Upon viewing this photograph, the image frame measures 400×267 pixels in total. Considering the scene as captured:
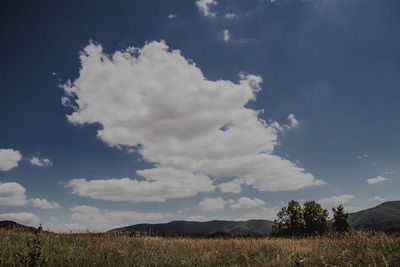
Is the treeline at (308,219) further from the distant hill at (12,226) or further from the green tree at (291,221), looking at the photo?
the distant hill at (12,226)

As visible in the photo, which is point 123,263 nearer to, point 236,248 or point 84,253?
point 84,253

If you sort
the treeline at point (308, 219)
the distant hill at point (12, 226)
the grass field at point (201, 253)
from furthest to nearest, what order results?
the treeline at point (308, 219) < the distant hill at point (12, 226) < the grass field at point (201, 253)

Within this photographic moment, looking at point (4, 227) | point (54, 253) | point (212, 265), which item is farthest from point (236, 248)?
point (4, 227)

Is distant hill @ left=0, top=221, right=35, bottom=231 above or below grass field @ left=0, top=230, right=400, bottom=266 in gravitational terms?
above

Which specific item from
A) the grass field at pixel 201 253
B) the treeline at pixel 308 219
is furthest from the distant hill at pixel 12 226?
the treeline at pixel 308 219

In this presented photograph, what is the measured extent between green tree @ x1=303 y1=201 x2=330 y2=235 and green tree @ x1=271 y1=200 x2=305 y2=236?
1.05 meters

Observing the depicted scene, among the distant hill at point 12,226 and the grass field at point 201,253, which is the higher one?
the distant hill at point 12,226

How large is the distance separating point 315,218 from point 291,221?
3924mm

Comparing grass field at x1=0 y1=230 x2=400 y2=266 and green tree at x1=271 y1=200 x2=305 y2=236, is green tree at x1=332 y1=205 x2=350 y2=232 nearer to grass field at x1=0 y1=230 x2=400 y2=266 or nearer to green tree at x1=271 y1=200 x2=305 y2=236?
green tree at x1=271 y1=200 x2=305 y2=236

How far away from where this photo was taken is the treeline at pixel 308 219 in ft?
140

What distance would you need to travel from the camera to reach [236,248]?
991 centimetres

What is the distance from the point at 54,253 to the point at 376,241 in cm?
1064

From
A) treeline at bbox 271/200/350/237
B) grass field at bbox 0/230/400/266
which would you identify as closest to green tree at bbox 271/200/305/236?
treeline at bbox 271/200/350/237

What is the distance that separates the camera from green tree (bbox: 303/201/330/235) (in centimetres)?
4259
